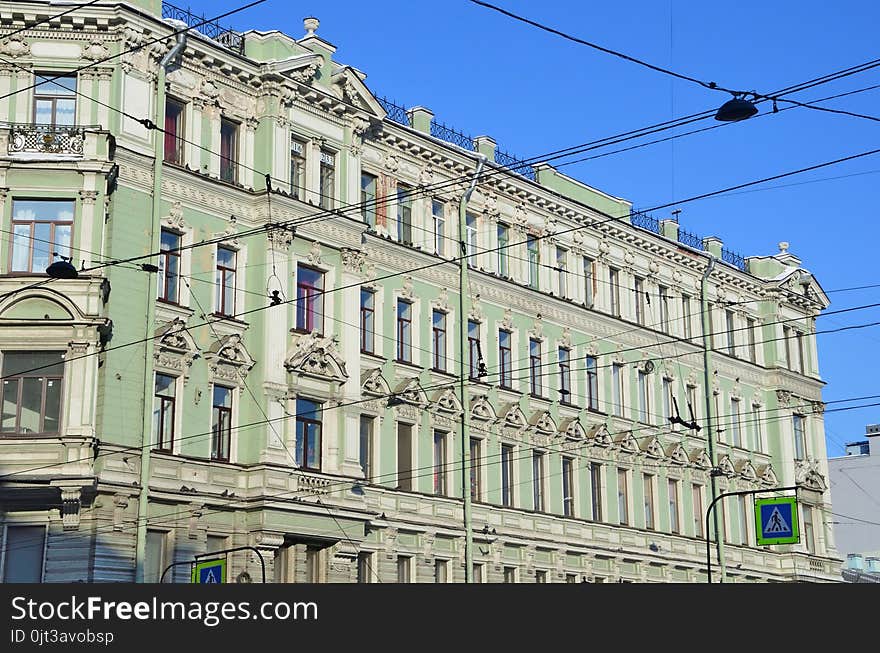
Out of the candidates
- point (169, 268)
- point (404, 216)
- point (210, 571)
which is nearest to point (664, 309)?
point (404, 216)

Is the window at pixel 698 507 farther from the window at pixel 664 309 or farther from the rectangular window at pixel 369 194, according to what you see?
the rectangular window at pixel 369 194

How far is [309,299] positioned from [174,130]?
6.22 m

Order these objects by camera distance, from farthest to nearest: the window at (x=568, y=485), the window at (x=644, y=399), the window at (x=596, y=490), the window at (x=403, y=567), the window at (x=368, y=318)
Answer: the window at (x=644, y=399)
the window at (x=596, y=490)
the window at (x=568, y=485)
the window at (x=368, y=318)
the window at (x=403, y=567)

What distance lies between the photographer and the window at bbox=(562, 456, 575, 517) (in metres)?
48.6

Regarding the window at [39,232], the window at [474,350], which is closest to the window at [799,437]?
the window at [474,350]

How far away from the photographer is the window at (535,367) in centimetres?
4801

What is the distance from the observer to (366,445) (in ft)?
134

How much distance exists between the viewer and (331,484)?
38.2 m

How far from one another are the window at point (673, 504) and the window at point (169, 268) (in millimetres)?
25079

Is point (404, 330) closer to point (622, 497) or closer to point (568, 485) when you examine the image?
point (568, 485)

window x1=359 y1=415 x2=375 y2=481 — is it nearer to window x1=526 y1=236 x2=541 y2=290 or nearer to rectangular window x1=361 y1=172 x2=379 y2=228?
rectangular window x1=361 y1=172 x2=379 y2=228

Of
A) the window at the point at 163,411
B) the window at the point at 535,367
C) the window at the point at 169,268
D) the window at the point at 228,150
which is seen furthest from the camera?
the window at the point at 535,367
